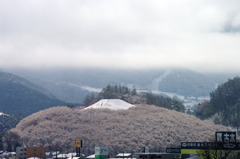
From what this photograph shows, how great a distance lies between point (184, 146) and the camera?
106 m

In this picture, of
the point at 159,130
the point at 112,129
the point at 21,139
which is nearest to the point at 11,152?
the point at 21,139

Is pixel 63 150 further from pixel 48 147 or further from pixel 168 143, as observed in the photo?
pixel 168 143

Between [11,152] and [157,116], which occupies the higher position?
[157,116]

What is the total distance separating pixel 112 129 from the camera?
602ft

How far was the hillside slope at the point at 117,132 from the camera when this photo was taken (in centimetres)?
17225

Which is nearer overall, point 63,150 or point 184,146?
point 184,146

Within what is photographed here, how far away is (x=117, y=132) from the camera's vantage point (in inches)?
7082

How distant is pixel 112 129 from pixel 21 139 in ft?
106

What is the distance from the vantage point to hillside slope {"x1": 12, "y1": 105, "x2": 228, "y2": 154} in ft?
565

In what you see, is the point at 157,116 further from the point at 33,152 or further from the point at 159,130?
the point at 33,152

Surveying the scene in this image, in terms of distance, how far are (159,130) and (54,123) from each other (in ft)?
130

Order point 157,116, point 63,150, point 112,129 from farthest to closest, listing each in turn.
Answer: point 157,116 < point 112,129 < point 63,150

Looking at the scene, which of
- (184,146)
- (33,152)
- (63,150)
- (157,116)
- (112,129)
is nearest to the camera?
(184,146)

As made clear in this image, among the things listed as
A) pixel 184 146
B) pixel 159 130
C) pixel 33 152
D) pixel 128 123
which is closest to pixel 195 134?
pixel 159 130
